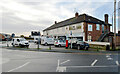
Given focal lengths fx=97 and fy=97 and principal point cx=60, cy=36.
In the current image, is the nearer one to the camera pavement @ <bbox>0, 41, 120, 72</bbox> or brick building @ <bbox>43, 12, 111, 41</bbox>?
pavement @ <bbox>0, 41, 120, 72</bbox>

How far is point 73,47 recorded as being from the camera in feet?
59.5

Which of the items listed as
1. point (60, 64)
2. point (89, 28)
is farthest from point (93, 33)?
point (60, 64)

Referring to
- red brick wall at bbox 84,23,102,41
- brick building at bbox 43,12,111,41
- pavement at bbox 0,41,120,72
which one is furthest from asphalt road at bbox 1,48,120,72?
red brick wall at bbox 84,23,102,41

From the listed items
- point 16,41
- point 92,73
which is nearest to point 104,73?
point 92,73

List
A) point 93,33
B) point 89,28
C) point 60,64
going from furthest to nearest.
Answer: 1. point 93,33
2. point 89,28
3. point 60,64

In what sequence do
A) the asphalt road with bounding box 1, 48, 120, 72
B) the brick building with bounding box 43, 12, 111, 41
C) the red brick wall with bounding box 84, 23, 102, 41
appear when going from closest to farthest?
1. the asphalt road with bounding box 1, 48, 120, 72
2. the brick building with bounding box 43, 12, 111, 41
3. the red brick wall with bounding box 84, 23, 102, 41

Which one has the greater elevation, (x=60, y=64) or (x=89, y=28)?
(x=89, y=28)

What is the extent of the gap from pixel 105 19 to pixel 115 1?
1868 centimetres

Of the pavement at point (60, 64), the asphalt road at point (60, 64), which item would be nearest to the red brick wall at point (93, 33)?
the pavement at point (60, 64)

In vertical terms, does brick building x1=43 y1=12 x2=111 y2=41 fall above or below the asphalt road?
above

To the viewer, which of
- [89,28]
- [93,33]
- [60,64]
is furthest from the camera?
[93,33]

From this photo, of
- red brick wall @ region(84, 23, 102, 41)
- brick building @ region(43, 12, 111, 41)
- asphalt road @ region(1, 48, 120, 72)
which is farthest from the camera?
red brick wall @ region(84, 23, 102, 41)

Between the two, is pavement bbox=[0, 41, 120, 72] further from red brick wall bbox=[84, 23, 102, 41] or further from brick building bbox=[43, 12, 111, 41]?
red brick wall bbox=[84, 23, 102, 41]

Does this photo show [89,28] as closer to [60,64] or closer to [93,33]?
[93,33]
